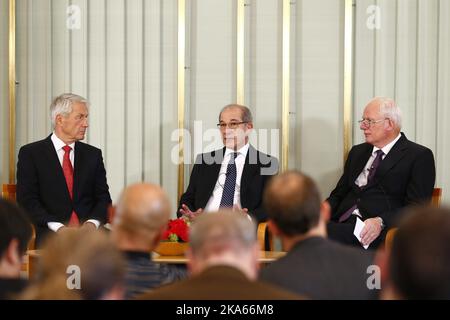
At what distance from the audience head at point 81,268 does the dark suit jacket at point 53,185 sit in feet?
11.9

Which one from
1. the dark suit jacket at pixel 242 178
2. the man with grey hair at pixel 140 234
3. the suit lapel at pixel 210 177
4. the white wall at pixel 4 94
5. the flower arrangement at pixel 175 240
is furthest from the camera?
the white wall at pixel 4 94

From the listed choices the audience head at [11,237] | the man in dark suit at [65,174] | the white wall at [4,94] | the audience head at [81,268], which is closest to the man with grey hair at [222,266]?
the audience head at [81,268]

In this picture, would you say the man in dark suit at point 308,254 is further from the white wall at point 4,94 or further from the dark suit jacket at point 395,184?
the white wall at point 4,94

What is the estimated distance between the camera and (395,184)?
217 inches

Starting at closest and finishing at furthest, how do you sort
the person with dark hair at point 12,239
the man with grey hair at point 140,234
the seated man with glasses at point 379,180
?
the person with dark hair at point 12,239
the man with grey hair at point 140,234
the seated man with glasses at point 379,180

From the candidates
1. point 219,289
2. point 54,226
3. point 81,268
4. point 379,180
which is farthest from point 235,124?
point 81,268

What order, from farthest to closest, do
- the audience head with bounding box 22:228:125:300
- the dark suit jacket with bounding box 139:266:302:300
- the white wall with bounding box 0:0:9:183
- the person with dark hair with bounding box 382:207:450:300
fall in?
the white wall with bounding box 0:0:9:183, the dark suit jacket with bounding box 139:266:302:300, the audience head with bounding box 22:228:125:300, the person with dark hair with bounding box 382:207:450:300

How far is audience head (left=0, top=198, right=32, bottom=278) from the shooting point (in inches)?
97.8

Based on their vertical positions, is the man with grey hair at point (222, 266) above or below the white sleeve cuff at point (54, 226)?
above

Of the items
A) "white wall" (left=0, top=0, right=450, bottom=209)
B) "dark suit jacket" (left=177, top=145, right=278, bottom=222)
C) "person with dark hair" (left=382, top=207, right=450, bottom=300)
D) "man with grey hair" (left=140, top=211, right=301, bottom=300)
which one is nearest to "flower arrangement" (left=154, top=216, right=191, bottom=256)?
"dark suit jacket" (left=177, top=145, right=278, bottom=222)

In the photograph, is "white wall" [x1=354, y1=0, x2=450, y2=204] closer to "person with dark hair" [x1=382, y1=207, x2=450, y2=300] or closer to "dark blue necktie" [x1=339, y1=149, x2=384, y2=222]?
→ "dark blue necktie" [x1=339, y1=149, x2=384, y2=222]

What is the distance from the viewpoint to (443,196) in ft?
20.3

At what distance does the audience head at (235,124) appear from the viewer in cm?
582

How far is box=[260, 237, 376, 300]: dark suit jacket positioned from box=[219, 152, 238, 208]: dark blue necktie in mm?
3250
